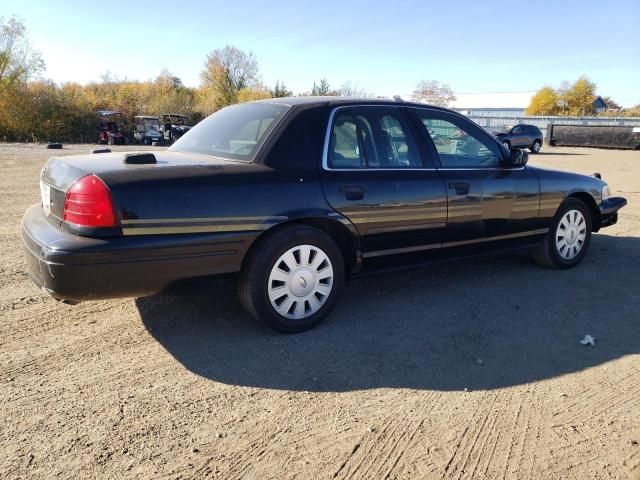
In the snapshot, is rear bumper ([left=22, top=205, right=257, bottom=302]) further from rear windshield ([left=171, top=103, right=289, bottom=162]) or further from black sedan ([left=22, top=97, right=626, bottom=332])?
rear windshield ([left=171, top=103, right=289, bottom=162])

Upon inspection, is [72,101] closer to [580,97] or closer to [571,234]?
[571,234]

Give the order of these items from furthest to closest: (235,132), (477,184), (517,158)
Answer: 1. (517,158)
2. (477,184)
3. (235,132)

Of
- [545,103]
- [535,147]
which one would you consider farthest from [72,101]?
[545,103]

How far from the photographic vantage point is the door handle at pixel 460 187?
429 cm

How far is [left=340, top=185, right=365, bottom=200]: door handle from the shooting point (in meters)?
3.69

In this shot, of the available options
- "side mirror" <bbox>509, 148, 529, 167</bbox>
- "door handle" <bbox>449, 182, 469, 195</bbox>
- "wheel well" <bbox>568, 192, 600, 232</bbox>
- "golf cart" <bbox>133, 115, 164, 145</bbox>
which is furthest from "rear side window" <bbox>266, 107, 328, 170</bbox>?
"golf cart" <bbox>133, 115, 164, 145</bbox>

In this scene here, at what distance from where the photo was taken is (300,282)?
3.59 m

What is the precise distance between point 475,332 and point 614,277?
2313mm

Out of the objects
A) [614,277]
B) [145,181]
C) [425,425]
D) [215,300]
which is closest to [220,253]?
[145,181]

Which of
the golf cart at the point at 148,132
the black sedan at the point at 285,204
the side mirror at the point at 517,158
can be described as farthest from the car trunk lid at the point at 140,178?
the golf cart at the point at 148,132

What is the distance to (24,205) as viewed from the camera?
8023 mm

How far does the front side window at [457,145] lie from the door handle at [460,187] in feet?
0.54

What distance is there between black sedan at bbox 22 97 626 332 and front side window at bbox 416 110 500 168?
13 mm

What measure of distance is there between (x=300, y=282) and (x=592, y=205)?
12.2 ft
